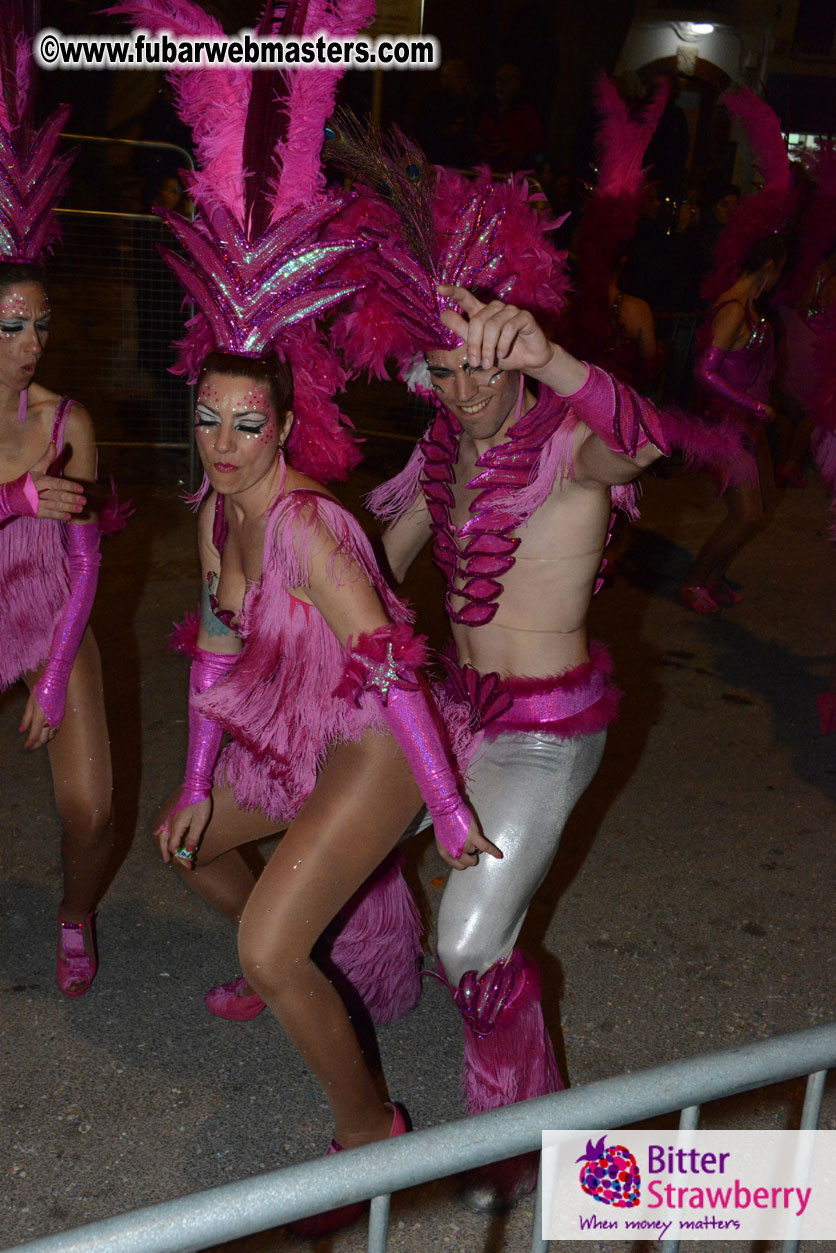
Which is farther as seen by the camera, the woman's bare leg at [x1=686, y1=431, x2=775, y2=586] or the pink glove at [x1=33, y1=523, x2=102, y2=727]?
the woman's bare leg at [x1=686, y1=431, x2=775, y2=586]

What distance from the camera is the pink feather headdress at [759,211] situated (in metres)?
5.91

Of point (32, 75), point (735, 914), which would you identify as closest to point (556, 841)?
point (735, 914)

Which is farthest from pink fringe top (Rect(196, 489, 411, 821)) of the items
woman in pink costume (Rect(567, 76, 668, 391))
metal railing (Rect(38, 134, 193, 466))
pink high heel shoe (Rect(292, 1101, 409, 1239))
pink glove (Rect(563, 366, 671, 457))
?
metal railing (Rect(38, 134, 193, 466))

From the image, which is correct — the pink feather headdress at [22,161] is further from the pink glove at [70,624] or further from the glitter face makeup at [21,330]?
the pink glove at [70,624]

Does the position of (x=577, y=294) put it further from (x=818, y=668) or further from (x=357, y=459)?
(x=357, y=459)

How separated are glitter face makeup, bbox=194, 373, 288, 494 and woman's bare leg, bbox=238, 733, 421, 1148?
1.99 ft

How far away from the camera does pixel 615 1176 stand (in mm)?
1627

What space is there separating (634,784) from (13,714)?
8.21 ft

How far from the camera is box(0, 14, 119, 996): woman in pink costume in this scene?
2875mm

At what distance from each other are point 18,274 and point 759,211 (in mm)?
4295

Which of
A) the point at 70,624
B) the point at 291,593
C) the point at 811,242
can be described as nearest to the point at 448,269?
the point at 291,593

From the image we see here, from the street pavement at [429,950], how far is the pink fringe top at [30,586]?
0.92 m

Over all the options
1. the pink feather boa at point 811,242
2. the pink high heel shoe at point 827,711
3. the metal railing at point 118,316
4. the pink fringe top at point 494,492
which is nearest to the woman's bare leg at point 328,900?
the pink fringe top at point 494,492

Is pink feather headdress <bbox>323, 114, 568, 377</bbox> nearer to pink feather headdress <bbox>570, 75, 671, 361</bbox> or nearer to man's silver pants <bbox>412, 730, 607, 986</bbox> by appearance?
man's silver pants <bbox>412, 730, 607, 986</bbox>
